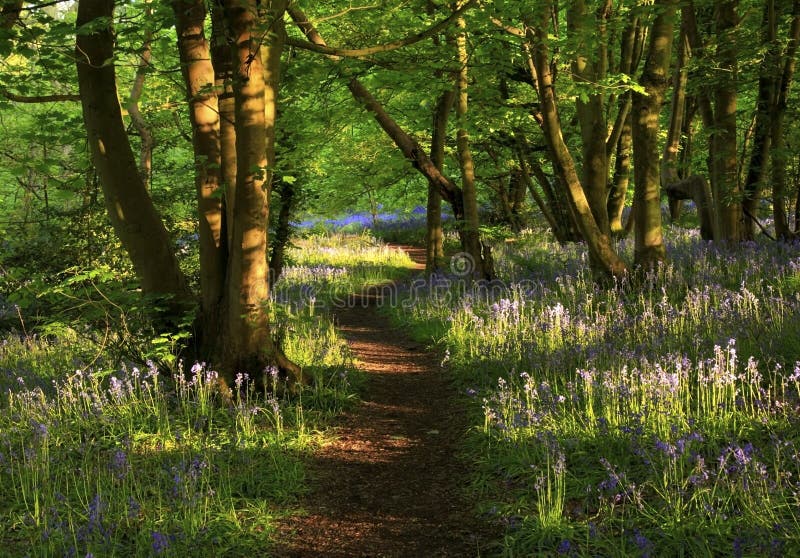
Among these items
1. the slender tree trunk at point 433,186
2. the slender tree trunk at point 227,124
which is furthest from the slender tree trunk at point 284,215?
the slender tree trunk at point 227,124

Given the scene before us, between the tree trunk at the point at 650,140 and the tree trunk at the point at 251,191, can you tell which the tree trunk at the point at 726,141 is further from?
the tree trunk at the point at 251,191

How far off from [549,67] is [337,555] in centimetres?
788

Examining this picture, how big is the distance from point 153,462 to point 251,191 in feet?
8.75

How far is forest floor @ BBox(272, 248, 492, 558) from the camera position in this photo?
3.80 meters

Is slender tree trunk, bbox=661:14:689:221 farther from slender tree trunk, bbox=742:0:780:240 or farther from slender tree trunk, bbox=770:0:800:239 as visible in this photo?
slender tree trunk, bbox=770:0:800:239

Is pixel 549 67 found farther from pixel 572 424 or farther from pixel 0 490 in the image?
pixel 0 490

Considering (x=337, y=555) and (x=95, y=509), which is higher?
(x=95, y=509)

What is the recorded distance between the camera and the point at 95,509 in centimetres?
360

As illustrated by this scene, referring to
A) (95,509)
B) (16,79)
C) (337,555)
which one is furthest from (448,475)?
(16,79)

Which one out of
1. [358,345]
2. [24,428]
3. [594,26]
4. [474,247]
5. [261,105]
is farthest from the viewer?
[474,247]

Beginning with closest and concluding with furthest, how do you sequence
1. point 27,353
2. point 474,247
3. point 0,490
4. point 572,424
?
point 0,490, point 572,424, point 27,353, point 474,247

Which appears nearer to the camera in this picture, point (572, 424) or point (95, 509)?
point (95, 509)

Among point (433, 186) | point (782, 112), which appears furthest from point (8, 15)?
point (782, 112)

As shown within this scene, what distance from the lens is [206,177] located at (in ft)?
21.6
